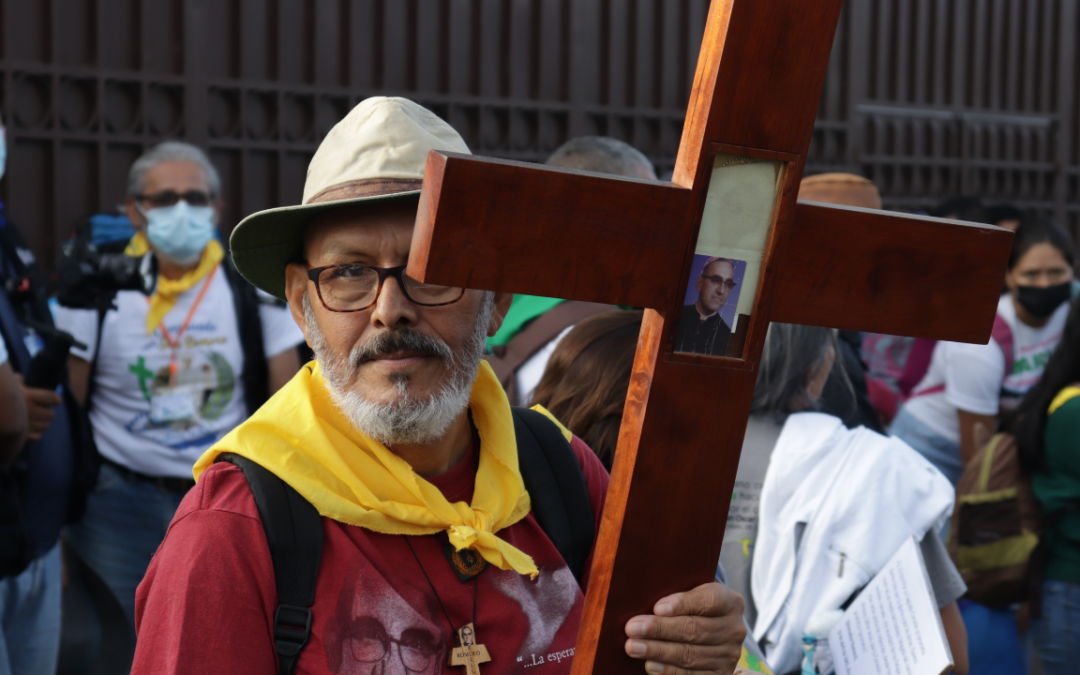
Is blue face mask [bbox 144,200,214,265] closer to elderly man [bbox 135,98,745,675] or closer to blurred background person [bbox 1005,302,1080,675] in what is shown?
elderly man [bbox 135,98,745,675]

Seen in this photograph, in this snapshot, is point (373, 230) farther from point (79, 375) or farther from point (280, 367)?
point (79, 375)

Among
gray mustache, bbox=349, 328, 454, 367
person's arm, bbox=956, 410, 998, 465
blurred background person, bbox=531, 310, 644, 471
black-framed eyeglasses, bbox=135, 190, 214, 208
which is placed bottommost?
person's arm, bbox=956, 410, 998, 465

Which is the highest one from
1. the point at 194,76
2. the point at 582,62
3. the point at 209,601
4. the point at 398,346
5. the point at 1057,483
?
the point at 582,62

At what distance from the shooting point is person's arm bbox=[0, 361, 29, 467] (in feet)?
8.32

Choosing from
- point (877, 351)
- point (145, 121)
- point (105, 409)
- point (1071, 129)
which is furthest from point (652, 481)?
point (1071, 129)

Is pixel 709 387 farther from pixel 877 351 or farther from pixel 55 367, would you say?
pixel 877 351

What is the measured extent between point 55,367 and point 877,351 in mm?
A: 3430

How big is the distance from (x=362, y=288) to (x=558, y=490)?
440mm

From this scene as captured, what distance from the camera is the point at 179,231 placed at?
3.64 m

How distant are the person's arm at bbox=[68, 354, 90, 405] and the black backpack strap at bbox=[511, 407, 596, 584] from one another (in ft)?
7.82

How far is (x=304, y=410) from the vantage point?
56.7 inches

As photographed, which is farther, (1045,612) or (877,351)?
(877,351)

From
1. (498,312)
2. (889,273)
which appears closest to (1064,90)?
(498,312)

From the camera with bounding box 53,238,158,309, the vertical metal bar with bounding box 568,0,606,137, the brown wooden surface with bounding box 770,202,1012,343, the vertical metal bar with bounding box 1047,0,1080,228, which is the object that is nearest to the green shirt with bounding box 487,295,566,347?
the camera with bounding box 53,238,158,309
